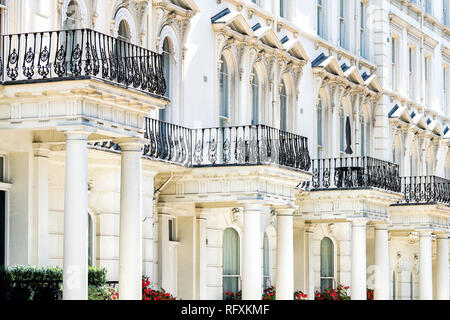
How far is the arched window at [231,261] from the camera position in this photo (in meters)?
26.7

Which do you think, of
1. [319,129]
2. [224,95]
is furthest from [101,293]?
[319,129]

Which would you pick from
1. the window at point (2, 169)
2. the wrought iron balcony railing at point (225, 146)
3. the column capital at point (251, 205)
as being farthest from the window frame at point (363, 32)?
the window at point (2, 169)

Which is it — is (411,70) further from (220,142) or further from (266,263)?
(220,142)

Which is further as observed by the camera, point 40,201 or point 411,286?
point 411,286

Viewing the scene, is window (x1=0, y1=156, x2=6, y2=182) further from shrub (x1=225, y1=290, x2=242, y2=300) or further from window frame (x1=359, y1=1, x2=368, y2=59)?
window frame (x1=359, y1=1, x2=368, y2=59)

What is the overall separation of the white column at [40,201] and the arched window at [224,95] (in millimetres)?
8488

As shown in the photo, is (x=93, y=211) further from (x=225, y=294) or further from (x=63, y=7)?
(x=225, y=294)

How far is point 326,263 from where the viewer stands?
3359cm

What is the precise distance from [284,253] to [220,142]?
11.5 ft

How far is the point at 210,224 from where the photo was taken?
25.9 m

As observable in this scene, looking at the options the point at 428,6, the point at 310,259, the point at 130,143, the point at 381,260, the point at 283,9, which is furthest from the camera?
the point at 428,6

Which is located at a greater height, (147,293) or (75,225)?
(75,225)

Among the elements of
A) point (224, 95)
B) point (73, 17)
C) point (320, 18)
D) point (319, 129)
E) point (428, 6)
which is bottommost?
point (319, 129)

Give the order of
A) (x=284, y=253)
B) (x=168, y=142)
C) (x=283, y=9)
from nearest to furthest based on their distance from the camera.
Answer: (x=168, y=142) < (x=284, y=253) < (x=283, y=9)
